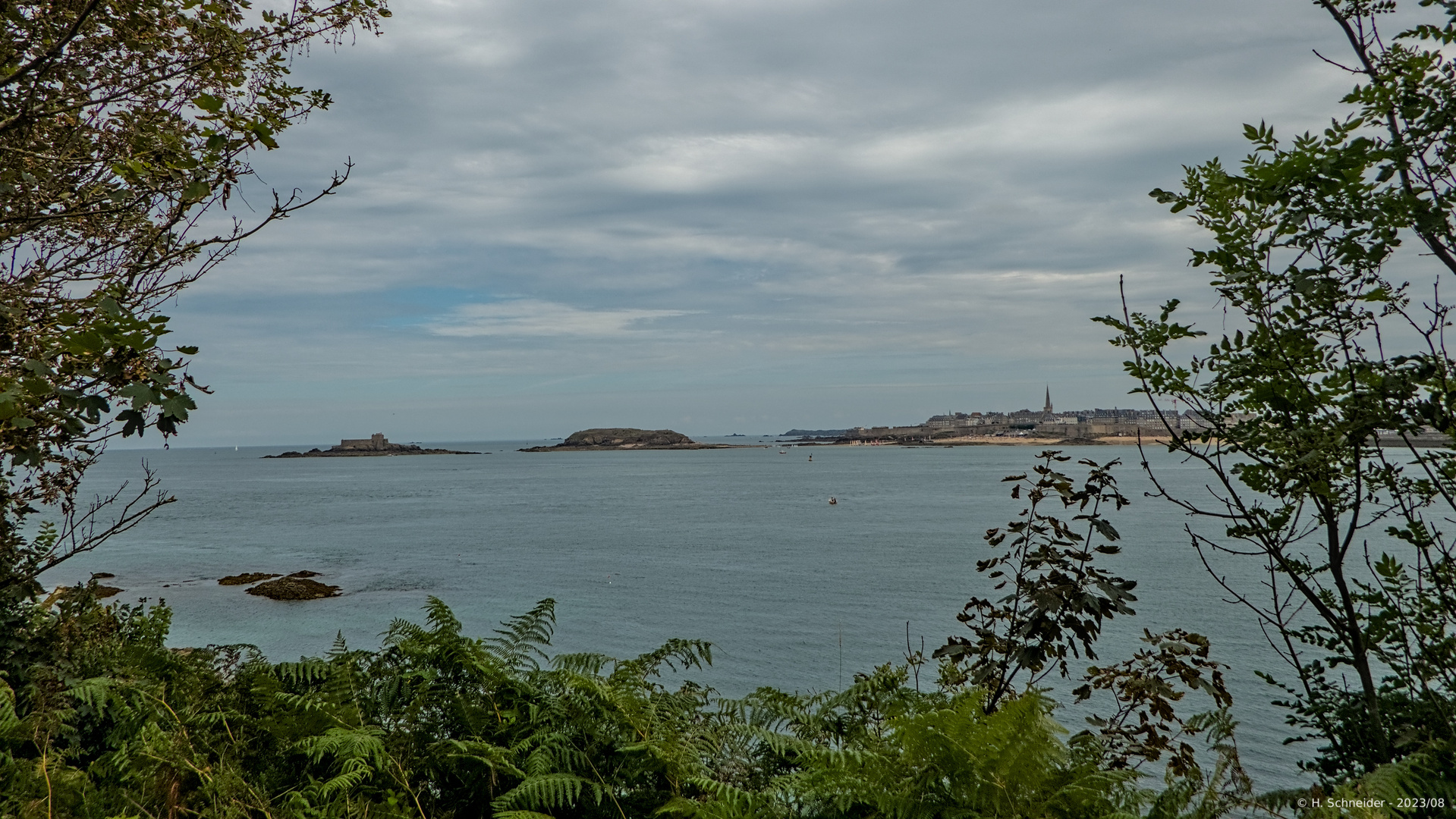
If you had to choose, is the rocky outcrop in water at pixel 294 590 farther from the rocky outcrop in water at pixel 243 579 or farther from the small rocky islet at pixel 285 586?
the rocky outcrop in water at pixel 243 579

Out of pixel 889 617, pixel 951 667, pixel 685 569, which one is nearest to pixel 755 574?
pixel 685 569

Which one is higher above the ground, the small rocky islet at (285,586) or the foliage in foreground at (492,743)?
the foliage in foreground at (492,743)

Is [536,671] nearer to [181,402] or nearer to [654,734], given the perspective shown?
[654,734]

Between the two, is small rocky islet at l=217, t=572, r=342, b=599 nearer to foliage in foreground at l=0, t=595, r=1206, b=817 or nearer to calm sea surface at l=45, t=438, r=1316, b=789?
calm sea surface at l=45, t=438, r=1316, b=789

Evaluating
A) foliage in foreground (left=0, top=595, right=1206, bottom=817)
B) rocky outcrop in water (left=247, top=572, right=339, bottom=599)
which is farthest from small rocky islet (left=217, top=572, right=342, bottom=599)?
foliage in foreground (left=0, top=595, right=1206, bottom=817)

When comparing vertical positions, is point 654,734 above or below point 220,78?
below

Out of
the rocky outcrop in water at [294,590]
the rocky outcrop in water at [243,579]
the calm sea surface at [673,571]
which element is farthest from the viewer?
the rocky outcrop in water at [243,579]

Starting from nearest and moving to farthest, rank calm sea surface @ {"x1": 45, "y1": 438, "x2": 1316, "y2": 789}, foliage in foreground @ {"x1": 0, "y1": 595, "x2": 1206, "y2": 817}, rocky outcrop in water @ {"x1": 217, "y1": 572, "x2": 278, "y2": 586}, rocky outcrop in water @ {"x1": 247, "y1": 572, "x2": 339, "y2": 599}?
foliage in foreground @ {"x1": 0, "y1": 595, "x2": 1206, "y2": 817}, calm sea surface @ {"x1": 45, "y1": 438, "x2": 1316, "y2": 789}, rocky outcrop in water @ {"x1": 247, "y1": 572, "x2": 339, "y2": 599}, rocky outcrop in water @ {"x1": 217, "y1": 572, "x2": 278, "y2": 586}

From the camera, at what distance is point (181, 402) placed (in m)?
2.65

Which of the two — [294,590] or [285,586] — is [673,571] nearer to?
[294,590]

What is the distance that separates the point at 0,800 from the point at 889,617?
28.3 m

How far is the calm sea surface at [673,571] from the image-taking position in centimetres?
2453

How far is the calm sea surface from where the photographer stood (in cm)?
2453

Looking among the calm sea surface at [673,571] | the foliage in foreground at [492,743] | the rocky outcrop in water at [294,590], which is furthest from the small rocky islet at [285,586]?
the foliage in foreground at [492,743]
